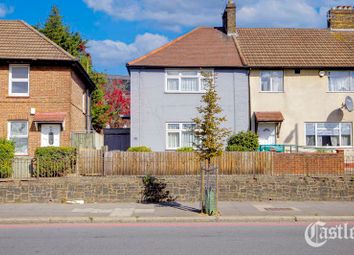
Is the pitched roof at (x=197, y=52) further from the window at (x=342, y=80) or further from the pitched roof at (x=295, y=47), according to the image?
the window at (x=342, y=80)

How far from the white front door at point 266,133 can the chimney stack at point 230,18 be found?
650 cm

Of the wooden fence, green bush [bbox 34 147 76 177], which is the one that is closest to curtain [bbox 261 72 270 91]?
the wooden fence

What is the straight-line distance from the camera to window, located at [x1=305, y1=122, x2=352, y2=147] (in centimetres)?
2408

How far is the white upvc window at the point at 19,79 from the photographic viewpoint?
829 inches

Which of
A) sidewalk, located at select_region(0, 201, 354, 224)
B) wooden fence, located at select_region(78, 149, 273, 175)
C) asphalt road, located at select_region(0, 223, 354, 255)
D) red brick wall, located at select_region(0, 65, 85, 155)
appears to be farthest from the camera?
red brick wall, located at select_region(0, 65, 85, 155)

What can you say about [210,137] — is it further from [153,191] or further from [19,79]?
[19,79]

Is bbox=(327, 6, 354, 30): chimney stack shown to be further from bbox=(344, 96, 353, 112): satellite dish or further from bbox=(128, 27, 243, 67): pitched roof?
bbox=(128, 27, 243, 67): pitched roof

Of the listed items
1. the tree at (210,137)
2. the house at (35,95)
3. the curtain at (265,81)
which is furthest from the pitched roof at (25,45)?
the curtain at (265,81)

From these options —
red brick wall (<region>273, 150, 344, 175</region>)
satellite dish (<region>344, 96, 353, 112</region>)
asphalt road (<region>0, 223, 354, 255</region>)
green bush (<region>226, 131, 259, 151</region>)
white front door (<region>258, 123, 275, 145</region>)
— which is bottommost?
asphalt road (<region>0, 223, 354, 255</region>)

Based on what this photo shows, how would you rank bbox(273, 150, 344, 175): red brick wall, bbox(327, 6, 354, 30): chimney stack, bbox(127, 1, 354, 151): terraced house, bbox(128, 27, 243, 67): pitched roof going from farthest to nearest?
1. bbox(327, 6, 354, 30): chimney stack
2. bbox(128, 27, 243, 67): pitched roof
3. bbox(127, 1, 354, 151): terraced house
4. bbox(273, 150, 344, 175): red brick wall

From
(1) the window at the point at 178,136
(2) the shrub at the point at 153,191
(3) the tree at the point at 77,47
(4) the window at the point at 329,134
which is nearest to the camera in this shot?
(2) the shrub at the point at 153,191

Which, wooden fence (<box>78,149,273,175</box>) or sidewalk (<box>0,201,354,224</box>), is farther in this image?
wooden fence (<box>78,149,273,175</box>)

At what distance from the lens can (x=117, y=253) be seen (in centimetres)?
816

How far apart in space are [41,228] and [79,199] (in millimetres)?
4141
